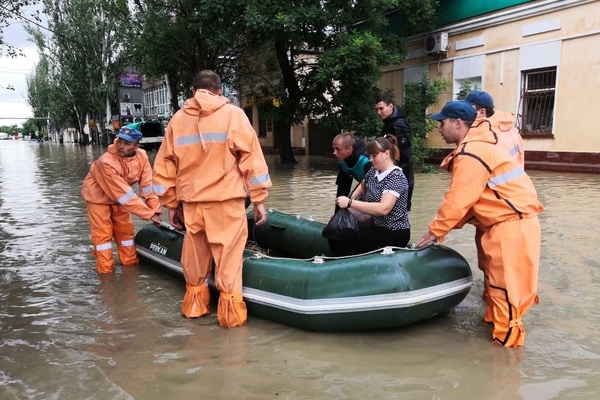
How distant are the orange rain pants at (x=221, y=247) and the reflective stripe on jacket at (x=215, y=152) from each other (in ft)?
0.33

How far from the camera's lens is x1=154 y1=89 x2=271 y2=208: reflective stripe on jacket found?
3.52 m

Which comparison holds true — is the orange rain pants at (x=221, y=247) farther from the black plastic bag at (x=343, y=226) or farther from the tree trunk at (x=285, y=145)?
the tree trunk at (x=285, y=145)

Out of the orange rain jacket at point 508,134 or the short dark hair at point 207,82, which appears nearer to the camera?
the orange rain jacket at point 508,134

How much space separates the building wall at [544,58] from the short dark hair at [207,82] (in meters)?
11.5

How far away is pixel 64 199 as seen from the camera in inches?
408

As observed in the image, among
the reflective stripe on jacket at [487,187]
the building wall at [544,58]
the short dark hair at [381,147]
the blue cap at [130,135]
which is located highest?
the building wall at [544,58]

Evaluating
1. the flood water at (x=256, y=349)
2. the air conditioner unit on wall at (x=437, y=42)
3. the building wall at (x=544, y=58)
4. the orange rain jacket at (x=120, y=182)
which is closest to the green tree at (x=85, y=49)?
the air conditioner unit on wall at (x=437, y=42)

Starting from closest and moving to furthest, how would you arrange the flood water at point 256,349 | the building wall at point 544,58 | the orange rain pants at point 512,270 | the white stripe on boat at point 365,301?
the flood water at point 256,349
the orange rain pants at point 512,270
the white stripe on boat at point 365,301
the building wall at point 544,58

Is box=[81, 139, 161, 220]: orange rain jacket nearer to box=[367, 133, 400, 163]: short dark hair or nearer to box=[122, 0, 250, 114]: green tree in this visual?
box=[367, 133, 400, 163]: short dark hair

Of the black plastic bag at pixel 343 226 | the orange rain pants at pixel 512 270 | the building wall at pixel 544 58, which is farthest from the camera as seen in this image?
the building wall at pixel 544 58

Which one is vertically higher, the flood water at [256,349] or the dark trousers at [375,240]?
the dark trousers at [375,240]

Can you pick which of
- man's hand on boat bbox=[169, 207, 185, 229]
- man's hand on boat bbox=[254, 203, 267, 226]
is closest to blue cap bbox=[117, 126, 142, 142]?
man's hand on boat bbox=[169, 207, 185, 229]

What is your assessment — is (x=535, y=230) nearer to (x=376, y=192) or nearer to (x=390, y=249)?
(x=390, y=249)

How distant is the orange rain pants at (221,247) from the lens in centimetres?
358
